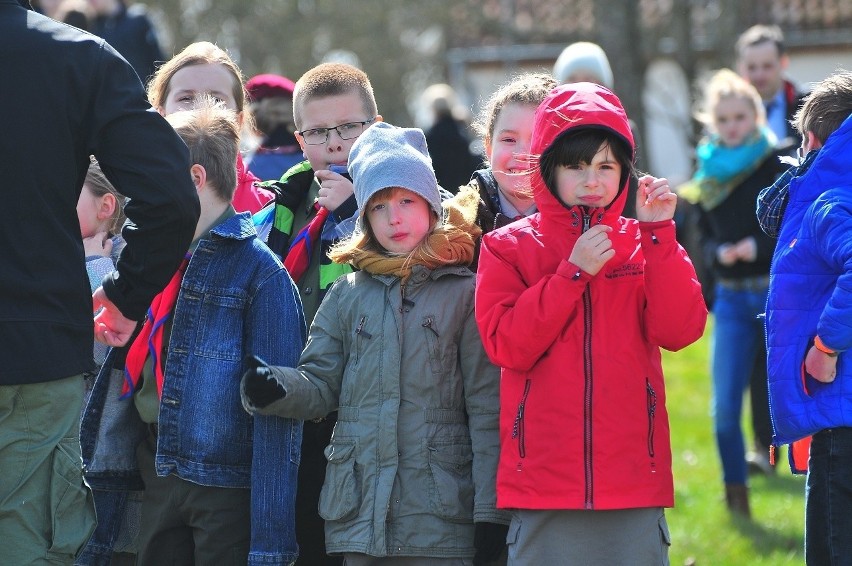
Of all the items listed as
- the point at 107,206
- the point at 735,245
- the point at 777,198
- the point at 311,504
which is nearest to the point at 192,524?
the point at 311,504

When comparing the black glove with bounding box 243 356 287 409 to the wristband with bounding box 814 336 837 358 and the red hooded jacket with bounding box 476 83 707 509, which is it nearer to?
the red hooded jacket with bounding box 476 83 707 509

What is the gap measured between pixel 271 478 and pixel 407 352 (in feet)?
1.91

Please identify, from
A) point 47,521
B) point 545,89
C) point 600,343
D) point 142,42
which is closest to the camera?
point 47,521

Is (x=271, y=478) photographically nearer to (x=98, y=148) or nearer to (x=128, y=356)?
(x=128, y=356)

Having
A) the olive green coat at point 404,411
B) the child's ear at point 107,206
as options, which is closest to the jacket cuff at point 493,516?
the olive green coat at point 404,411

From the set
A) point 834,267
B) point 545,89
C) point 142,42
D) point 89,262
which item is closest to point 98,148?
point 89,262

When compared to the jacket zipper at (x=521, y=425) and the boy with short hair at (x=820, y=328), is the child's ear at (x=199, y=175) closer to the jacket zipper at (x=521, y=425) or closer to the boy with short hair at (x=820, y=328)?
the jacket zipper at (x=521, y=425)

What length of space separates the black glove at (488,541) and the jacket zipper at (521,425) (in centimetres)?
23

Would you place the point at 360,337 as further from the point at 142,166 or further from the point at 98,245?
the point at 98,245

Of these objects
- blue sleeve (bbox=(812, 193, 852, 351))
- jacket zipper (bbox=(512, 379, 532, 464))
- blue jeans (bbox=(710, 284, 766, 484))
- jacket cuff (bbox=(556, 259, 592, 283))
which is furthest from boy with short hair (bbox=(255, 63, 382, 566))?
blue jeans (bbox=(710, 284, 766, 484))

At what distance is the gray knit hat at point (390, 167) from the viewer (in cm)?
412

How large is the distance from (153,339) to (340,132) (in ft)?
3.55

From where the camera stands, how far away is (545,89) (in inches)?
183

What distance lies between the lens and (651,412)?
149 inches
